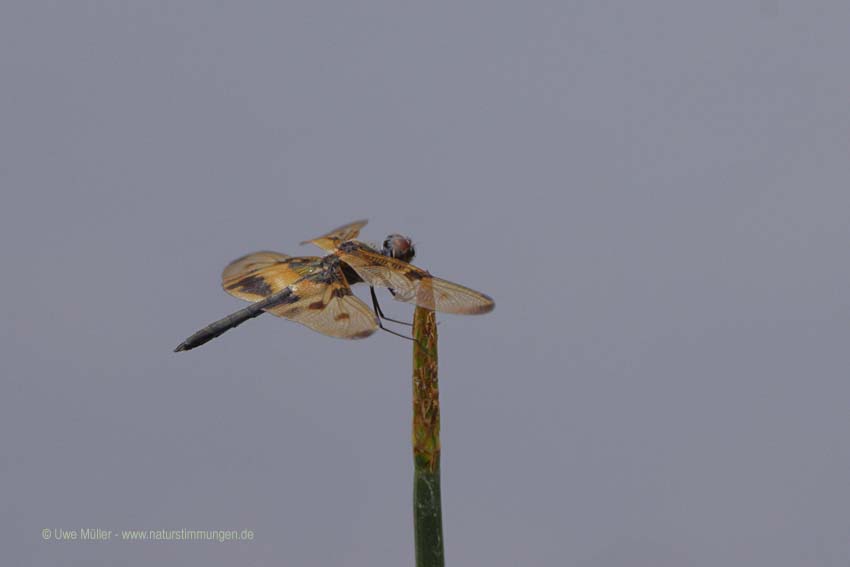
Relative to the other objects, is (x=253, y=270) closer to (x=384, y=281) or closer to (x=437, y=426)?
(x=384, y=281)

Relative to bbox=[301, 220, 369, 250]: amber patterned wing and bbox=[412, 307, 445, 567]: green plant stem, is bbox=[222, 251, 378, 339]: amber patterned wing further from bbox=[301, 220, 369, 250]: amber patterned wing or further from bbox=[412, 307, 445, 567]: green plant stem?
bbox=[412, 307, 445, 567]: green plant stem

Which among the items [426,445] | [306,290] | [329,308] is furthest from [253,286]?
[426,445]

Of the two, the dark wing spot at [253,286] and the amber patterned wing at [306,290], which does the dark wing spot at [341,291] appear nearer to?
the amber patterned wing at [306,290]

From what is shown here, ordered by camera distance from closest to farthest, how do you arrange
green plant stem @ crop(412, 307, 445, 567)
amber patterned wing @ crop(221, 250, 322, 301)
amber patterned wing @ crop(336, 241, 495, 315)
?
green plant stem @ crop(412, 307, 445, 567) → amber patterned wing @ crop(336, 241, 495, 315) → amber patterned wing @ crop(221, 250, 322, 301)

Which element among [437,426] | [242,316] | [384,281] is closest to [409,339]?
[437,426]

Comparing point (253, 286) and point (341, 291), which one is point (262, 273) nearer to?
point (253, 286)

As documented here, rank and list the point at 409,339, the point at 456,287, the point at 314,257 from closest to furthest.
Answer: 1. the point at 409,339
2. the point at 456,287
3. the point at 314,257

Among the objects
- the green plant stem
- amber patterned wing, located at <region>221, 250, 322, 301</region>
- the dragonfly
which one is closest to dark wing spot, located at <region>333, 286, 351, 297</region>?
the dragonfly
